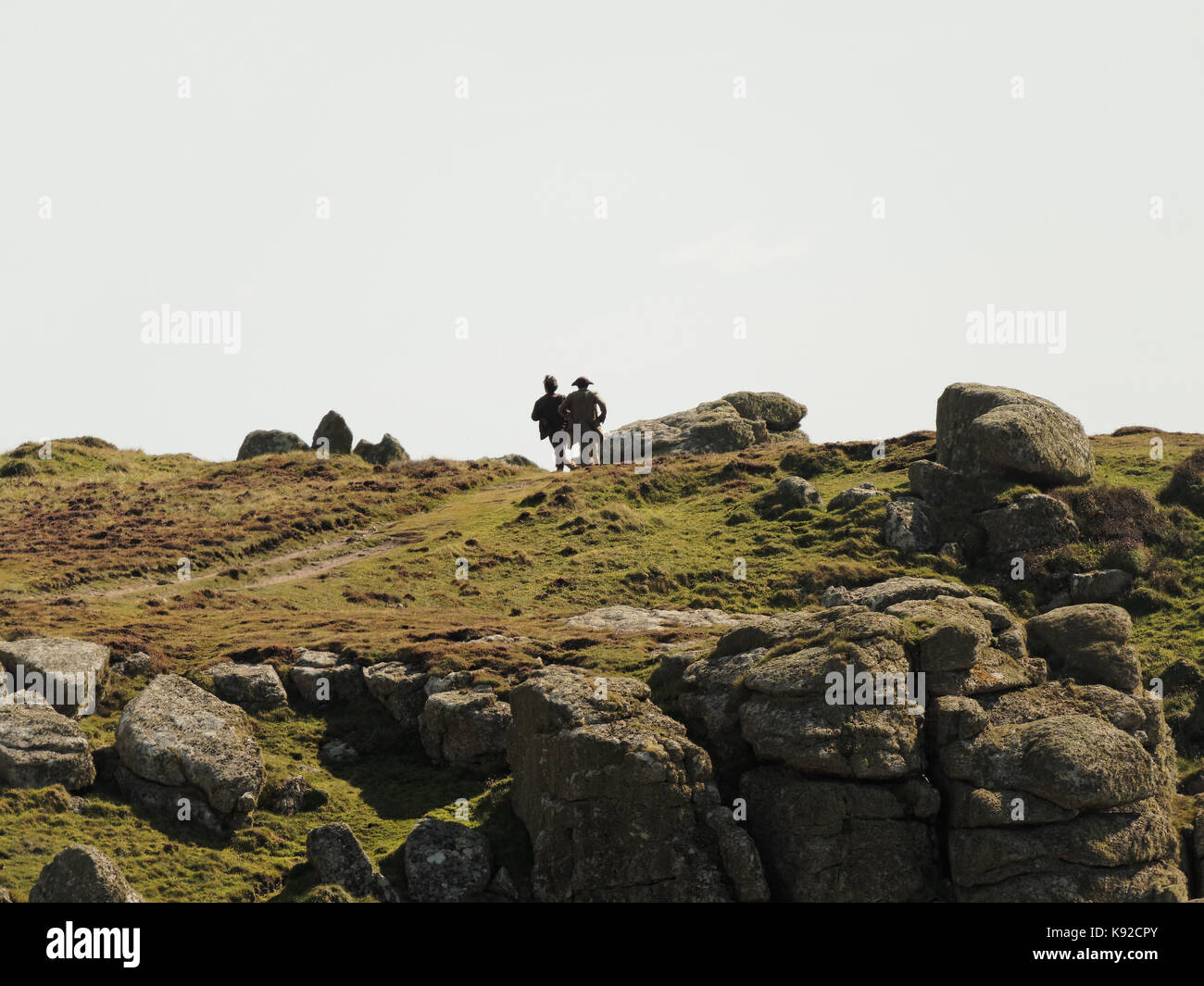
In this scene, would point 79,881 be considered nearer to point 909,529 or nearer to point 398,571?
point 398,571

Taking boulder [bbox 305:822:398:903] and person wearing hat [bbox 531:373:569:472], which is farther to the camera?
person wearing hat [bbox 531:373:569:472]

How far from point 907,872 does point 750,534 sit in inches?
855

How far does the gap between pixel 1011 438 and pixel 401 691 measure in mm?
22937

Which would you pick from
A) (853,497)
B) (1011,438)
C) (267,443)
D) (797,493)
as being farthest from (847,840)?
(267,443)

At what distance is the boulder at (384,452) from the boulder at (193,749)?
40.2m

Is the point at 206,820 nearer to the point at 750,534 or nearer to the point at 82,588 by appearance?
the point at 82,588

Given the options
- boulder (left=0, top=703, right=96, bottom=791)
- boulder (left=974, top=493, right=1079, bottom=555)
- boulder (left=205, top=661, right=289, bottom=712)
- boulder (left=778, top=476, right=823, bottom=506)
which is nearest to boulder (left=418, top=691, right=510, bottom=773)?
boulder (left=205, top=661, right=289, bottom=712)

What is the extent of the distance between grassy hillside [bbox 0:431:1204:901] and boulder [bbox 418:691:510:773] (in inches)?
17.2

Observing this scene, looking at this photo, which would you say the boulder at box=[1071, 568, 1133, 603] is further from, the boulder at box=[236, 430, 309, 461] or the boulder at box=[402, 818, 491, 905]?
the boulder at box=[236, 430, 309, 461]

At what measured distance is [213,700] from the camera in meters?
29.1

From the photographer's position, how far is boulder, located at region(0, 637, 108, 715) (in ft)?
96.0

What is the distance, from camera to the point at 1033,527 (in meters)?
41.9
